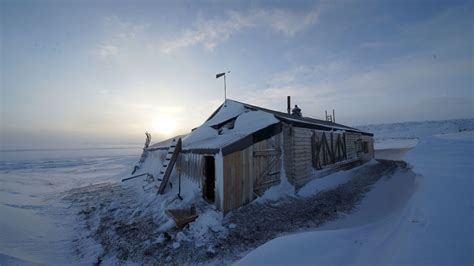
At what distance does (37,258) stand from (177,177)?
568 cm

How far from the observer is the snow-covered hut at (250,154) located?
26.1 feet

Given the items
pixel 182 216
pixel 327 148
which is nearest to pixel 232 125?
pixel 182 216

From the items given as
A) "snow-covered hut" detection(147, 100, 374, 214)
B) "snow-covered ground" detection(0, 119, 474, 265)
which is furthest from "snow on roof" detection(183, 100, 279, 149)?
"snow-covered ground" detection(0, 119, 474, 265)

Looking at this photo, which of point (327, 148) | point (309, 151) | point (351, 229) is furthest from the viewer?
point (327, 148)

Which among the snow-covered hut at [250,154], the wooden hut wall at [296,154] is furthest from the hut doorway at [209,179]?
the wooden hut wall at [296,154]

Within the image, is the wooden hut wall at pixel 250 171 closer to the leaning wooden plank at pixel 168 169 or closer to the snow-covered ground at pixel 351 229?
the snow-covered ground at pixel 351 229

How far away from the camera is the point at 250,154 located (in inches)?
345

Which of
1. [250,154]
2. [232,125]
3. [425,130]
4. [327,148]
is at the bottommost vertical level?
[327,148]

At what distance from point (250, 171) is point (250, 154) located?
27.1 inches

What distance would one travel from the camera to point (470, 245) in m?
3.19

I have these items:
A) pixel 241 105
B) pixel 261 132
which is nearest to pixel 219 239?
pixel 261 132

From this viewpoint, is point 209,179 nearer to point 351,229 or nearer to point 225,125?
point 225,125

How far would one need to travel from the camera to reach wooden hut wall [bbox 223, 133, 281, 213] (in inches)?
308

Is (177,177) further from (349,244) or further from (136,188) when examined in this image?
(349,244)
